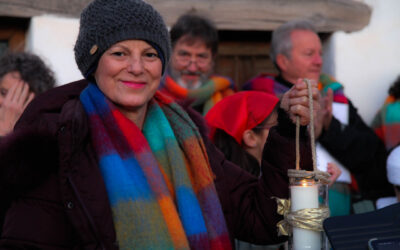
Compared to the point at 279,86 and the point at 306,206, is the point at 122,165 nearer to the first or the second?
the point at 306,206

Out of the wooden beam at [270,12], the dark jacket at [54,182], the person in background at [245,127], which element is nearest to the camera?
the dark jacket at [54,182]

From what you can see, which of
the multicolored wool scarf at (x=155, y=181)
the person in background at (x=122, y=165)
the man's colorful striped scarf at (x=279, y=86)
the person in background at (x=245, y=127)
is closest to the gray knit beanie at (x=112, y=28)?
the person in background at (x=122, y=165)

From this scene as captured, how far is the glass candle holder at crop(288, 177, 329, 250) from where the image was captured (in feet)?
5.60

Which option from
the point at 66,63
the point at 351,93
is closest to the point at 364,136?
the point at 351,93

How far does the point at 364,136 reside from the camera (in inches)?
141

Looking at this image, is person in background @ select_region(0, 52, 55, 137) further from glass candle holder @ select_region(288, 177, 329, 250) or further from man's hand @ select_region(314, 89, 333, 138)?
glass candle holder @ select_region(288, 177, 329, 250)

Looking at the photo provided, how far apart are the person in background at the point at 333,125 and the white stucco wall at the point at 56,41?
46.3 inches

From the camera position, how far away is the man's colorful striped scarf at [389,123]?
381 centimetres

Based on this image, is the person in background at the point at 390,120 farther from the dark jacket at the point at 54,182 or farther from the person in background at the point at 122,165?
the dark jacket at the point at 54,182

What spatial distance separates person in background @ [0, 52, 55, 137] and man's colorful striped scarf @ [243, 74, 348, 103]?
4.30 feet

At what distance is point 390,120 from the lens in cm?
388

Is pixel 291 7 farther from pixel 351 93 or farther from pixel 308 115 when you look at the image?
pixel 308 115

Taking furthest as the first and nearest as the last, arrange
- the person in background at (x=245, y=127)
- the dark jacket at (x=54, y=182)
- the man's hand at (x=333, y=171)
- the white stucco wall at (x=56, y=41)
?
1. the white stucco wall at (x=56, y=41)
2. the man's hand at (x=333, y=171)
3. the person in background at (x=245, y=127)
4. the dark jacket at (x=54, y=182)

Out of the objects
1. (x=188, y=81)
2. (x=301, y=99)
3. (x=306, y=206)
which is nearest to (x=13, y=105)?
(x=188, y=81)
